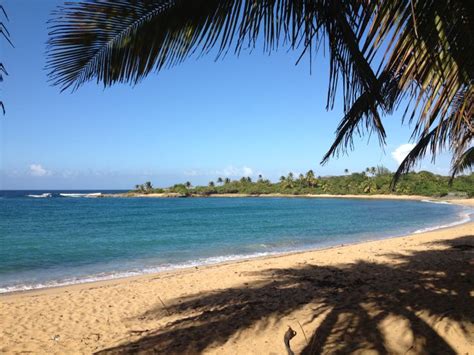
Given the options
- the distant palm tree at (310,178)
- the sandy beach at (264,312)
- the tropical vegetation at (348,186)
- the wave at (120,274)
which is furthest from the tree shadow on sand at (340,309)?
the distant palm tree at (310,178)

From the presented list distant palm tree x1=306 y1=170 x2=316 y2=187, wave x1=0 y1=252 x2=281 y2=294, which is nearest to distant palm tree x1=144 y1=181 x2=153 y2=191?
distant palm tree x1=306 y1=170 x2=316 y2=187

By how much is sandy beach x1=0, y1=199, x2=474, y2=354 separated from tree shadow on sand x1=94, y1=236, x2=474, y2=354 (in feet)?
0.05

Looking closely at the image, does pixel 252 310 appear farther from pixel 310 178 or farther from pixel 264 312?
pixel 310 178

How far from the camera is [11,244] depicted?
19.1 m

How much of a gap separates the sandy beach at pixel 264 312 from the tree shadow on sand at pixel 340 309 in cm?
1

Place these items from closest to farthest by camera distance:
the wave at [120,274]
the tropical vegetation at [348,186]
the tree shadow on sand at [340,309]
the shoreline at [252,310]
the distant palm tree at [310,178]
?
the tree shadow on sand at [340,309] < the shoreline at [252,310] < the wave at [120,274] < the tropical vegetation at [348,186] < the distant palm tree at [310,178]

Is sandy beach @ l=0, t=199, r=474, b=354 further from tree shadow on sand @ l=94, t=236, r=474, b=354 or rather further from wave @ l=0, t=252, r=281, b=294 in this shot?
wave @ l=0, t=252, r=281, b=294

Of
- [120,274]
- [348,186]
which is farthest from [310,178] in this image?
[120,274]

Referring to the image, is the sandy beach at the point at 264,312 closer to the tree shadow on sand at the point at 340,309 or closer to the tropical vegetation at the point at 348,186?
the tree shadow on sand at the point at 340,309

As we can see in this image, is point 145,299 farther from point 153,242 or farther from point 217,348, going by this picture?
point 153,242

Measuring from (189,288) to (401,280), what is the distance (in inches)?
164

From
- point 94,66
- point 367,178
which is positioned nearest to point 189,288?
point 94,66

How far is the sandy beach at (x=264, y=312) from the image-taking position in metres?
4.20

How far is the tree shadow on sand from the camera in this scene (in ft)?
13.4
